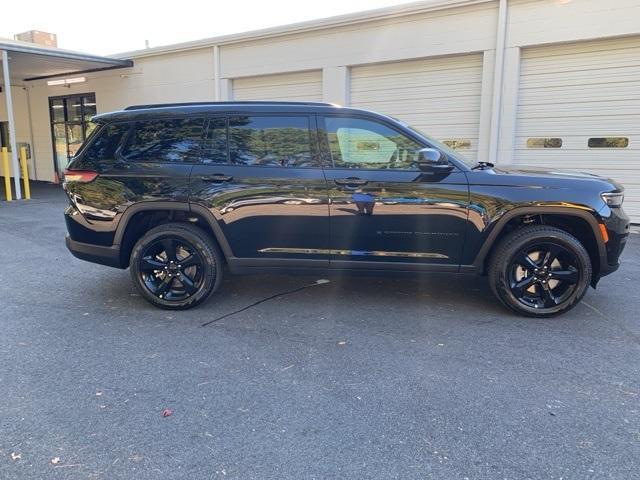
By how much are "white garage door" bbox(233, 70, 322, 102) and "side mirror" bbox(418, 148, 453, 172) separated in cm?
796

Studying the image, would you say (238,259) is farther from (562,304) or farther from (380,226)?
(562,304)

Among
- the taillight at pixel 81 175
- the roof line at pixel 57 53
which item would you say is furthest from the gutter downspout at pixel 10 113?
the taillight at pixel 81 175

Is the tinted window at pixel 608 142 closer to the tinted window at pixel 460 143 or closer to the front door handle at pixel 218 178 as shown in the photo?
the tinted window at pixel 460 143

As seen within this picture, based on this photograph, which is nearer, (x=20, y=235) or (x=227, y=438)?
(x=227, y=438)

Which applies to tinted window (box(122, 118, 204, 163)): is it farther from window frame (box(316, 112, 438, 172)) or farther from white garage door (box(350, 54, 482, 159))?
white garage door (box(350, 54, 482, 159))

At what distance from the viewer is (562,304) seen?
14.1 ft

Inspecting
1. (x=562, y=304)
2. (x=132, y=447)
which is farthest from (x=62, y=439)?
(x=562, y=304)

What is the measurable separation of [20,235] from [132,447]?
725 centimetres

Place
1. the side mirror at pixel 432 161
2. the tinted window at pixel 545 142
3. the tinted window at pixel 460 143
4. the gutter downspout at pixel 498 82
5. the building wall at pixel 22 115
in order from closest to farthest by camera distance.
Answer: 1. the side mirror at pixel 432 161
2. the gutter downspout at pixel 498 82
3. the tinted window at pixel 545 142
4. the tinted window at pixel 460 143
5. the building wall at pixel 22 115

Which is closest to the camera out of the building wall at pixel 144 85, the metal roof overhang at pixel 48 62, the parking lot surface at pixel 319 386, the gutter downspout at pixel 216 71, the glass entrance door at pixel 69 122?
the parking lot surface at pixel 319 386

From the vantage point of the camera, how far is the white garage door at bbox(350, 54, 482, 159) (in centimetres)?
979

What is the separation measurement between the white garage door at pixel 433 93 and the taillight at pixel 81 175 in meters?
7.53

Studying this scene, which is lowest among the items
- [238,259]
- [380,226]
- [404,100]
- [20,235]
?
[20,235]

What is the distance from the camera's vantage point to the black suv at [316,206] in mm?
4203
